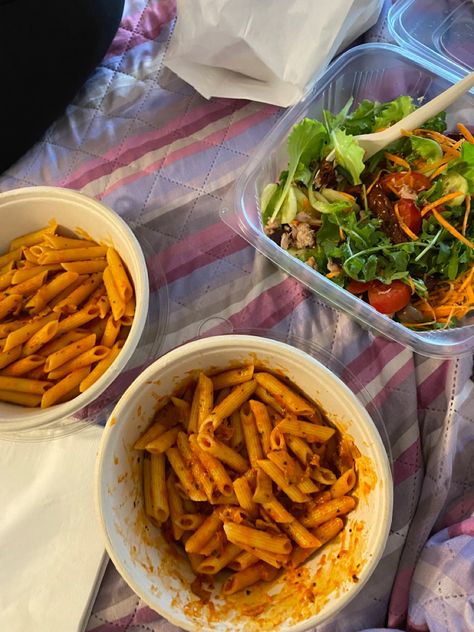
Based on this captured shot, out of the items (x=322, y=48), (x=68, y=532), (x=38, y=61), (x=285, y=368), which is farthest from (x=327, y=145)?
(x=68, y=532)

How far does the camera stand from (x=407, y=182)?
2.88 ft

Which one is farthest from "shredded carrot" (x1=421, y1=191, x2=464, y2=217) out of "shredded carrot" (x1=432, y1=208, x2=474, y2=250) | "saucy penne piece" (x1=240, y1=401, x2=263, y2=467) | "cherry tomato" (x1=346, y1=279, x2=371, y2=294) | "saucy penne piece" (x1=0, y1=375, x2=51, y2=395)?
"saucy penne piece" (x1=0, y1=375, x2=51, y2=395)

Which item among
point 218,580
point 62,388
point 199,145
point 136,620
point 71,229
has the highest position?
point 199,145

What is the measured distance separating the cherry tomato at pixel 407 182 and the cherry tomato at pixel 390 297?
0.13m

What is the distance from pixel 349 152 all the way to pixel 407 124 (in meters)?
0.09

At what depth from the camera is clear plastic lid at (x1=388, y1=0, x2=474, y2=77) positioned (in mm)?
Result: 977

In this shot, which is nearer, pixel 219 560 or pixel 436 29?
pixel 219 560

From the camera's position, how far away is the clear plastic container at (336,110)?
0.83m

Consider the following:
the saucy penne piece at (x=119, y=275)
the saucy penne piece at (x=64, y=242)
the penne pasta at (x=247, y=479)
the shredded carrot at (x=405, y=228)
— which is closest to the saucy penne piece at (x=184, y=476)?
the penne pasta at (x=247, y=479)

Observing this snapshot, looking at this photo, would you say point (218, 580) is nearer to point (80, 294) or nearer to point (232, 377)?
point (232, 377)

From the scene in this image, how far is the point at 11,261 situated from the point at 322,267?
1.50 ft

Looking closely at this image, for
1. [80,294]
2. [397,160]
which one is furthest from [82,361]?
[397,160]

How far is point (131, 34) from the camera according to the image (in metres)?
1.12

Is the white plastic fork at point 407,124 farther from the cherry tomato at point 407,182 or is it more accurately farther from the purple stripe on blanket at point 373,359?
the purple stripe on blanket at point 373,359
